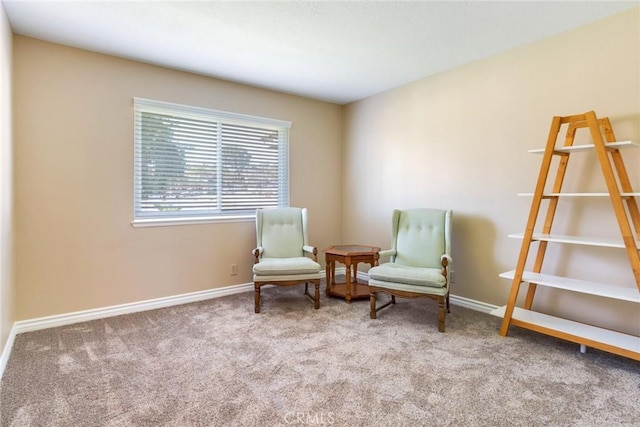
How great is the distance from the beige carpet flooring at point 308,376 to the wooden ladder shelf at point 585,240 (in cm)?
16

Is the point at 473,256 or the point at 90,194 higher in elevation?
the point at 90,194

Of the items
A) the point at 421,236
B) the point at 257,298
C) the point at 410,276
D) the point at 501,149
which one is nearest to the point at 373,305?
the point at 410,276

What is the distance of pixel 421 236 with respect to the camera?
3455 millimetres

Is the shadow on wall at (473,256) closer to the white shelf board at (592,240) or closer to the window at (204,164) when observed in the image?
the white shelf board at (592,240)

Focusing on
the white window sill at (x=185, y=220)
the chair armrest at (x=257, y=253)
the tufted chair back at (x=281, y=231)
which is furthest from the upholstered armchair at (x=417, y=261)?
the white window sill at (x=185, y=220)

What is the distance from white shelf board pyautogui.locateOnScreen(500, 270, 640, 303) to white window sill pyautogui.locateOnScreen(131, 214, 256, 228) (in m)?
2.78

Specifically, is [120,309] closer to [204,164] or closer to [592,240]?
[204,164]

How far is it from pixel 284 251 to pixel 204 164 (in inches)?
52.0

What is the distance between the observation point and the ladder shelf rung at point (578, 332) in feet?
7.09

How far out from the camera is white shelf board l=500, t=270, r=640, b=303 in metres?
2.17

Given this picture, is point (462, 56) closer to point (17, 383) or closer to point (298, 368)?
point (298, 368)

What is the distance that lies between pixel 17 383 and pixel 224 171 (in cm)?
251

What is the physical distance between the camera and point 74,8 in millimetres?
2363

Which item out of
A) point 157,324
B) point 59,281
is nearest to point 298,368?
point 157,324
